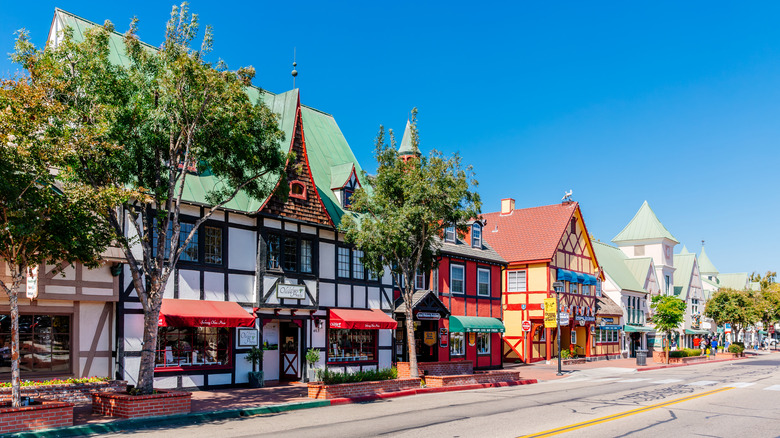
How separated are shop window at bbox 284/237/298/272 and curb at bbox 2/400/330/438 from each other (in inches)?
295

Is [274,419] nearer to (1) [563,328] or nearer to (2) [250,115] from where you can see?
(2) [250,115]

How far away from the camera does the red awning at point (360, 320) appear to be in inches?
1065

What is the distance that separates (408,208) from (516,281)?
23370mm

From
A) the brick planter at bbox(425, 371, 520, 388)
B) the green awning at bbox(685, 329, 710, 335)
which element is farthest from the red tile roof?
the green awning at bbox(685, 329, 710, 335)

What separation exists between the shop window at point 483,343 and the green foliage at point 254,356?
54.4 ft

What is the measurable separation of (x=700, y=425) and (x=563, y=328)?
3200cm

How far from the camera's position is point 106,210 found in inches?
634

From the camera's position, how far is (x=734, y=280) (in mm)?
117812

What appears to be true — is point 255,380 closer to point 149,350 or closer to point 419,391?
point 419,391

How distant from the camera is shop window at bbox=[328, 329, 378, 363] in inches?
1109

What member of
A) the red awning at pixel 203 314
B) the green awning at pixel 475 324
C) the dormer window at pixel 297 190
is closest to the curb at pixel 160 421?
the red awning at pixel 203 314

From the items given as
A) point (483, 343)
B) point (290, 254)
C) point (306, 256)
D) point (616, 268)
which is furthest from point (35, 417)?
point (616, 268)

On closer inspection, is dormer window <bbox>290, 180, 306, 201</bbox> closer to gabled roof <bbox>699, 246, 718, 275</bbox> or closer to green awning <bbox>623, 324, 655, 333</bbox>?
green awning <bbox>623, 324, 655, 333</bbox>

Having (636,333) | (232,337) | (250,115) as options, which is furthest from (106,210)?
(636,333)
